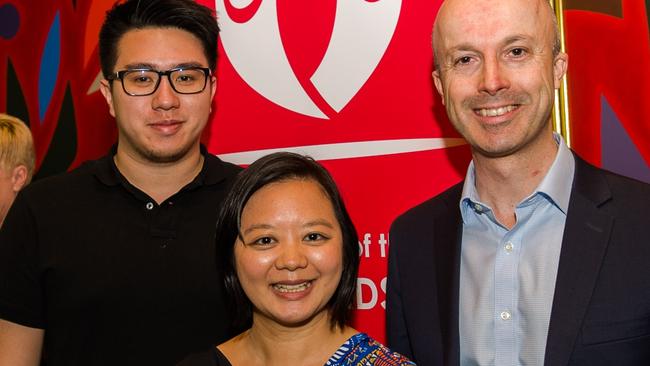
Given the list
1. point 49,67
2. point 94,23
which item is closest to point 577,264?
point 94,23

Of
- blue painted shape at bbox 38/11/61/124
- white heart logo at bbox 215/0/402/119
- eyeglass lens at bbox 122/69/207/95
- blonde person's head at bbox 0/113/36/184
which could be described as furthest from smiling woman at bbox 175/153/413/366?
blue painted shape at bbox 38/11/61/124

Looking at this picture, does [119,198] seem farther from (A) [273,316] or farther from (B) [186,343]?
(A) [273,316]

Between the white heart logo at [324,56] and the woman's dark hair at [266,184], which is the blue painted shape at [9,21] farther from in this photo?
the woman's dark hair at [266,184]

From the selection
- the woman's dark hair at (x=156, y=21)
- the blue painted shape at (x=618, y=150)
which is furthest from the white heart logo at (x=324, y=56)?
the blue painted shape at (x=618, y=150)

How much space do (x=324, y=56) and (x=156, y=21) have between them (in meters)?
0.65

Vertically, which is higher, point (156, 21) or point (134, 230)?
point (156, 21)

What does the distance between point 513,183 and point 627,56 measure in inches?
22.9

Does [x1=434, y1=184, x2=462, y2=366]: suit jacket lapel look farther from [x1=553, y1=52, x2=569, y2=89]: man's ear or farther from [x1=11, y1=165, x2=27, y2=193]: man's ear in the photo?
[x1=11, y1=165, x2=27, y2=193]: man's ear

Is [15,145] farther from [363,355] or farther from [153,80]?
[363,355]

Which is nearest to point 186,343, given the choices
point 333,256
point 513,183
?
point 333,256

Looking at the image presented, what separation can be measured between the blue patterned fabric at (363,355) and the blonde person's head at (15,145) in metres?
2.22

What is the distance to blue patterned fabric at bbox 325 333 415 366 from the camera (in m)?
1.80

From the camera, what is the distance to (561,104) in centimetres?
229

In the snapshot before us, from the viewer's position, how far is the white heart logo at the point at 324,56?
8.89ft
